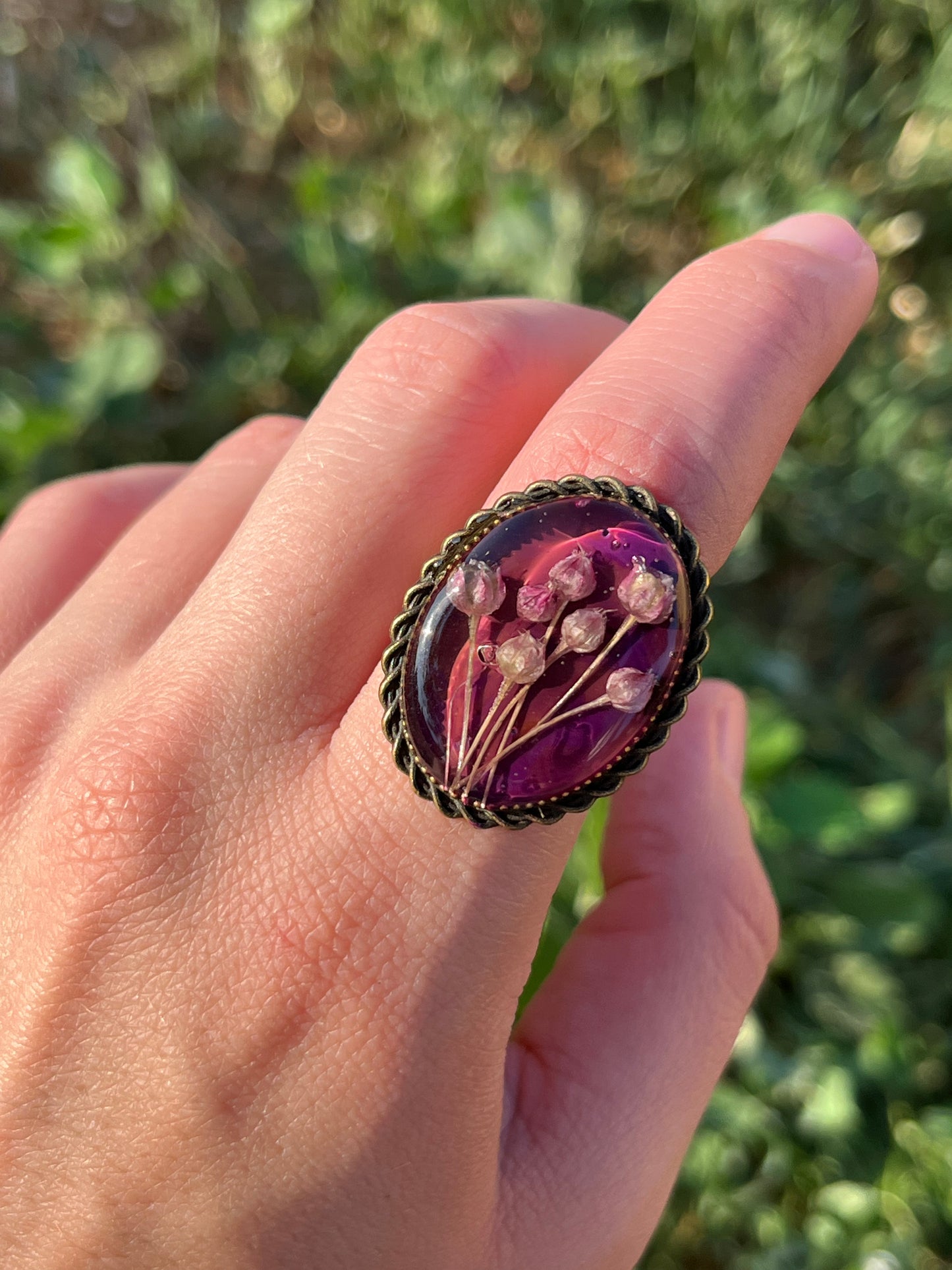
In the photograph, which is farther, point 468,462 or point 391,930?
point 468,462

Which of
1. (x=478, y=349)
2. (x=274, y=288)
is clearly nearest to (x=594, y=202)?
(x=274, y=288)

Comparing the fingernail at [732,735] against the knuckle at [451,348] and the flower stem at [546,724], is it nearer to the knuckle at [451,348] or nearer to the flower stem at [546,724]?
the flower stem at [546,724]

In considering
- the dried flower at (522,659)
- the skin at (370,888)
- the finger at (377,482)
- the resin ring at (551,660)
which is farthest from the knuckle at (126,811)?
the dried flower at (522,659)

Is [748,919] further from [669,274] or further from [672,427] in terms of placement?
[669,274]

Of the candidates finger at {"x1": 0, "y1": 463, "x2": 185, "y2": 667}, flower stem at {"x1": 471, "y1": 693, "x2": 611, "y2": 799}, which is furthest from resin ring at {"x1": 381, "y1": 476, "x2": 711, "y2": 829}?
finger at {"x1": 0, "y1": 463, "x2": 185, "y2": 667}

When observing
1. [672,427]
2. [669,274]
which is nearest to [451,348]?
[672,427]

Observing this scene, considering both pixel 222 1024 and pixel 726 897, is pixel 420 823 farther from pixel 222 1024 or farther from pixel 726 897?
pixel 726 897
